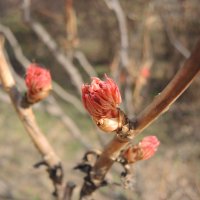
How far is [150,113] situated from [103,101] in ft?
0.20

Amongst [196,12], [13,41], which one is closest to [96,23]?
[196,12]

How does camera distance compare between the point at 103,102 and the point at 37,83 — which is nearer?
the point at 103,102

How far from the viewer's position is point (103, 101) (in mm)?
525

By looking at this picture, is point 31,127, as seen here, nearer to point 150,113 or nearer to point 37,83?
point 37,83

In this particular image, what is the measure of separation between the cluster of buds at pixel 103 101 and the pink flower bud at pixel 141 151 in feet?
0.46

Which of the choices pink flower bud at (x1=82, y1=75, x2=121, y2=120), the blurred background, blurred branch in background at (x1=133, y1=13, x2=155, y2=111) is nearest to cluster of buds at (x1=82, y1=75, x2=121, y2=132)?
pink flower bud at (x1=82, y1=75, x2=121, y2=120)

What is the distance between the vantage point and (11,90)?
754 mm

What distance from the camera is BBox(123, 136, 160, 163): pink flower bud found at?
67cm

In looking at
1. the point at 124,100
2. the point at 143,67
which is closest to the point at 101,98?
the point at 143,67

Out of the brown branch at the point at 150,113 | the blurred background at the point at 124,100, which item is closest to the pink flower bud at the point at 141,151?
the brown branch at the point at 150,113

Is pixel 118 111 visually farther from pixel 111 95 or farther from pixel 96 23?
pixel 96 23

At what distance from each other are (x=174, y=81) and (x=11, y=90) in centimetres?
39

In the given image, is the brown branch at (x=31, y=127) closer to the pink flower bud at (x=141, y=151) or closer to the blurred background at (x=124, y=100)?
the pink flower bud at (x=141, y=151)

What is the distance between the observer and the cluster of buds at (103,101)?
524 mm
